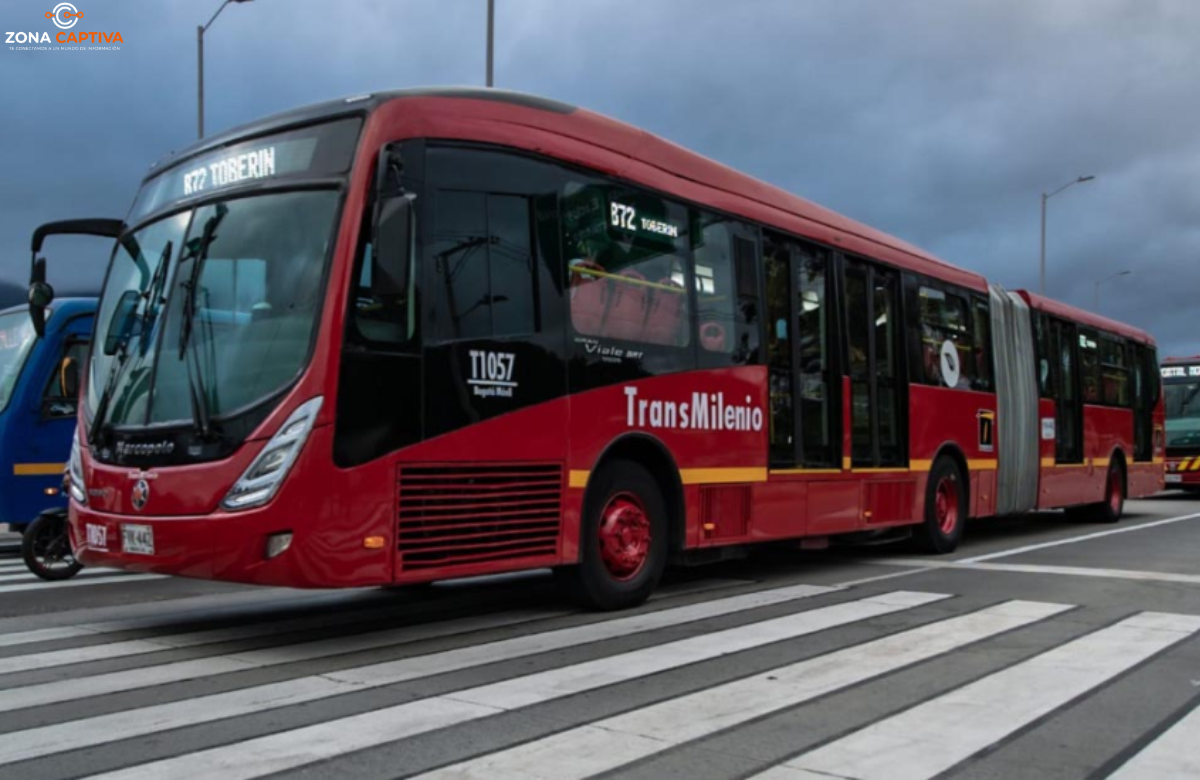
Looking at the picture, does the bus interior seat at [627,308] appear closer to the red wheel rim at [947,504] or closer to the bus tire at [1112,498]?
the red wheel rim at [947,504]

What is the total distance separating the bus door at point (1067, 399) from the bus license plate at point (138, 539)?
12.9m

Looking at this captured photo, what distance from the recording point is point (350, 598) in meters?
8.71

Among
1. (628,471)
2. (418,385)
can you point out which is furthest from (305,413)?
(628,471)

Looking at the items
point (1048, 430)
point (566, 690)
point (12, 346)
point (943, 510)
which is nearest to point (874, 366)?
point (943, 510)

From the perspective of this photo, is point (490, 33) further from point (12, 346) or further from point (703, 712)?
point (703, 712)

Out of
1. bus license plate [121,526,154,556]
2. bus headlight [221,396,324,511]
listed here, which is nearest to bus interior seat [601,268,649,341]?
bus headlight [221,396,324,511]

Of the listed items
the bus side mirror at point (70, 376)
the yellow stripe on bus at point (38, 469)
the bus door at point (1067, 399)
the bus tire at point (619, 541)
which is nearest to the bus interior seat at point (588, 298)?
the bus tire at point (619, 541)

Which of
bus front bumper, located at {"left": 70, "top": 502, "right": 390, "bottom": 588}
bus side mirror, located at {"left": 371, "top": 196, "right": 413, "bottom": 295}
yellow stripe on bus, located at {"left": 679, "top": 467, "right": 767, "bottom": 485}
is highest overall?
bus side mirror, located at {"left": 371, "top": 196, "right": 413, "bottom": 295}

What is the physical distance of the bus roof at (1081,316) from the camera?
50.3 feet

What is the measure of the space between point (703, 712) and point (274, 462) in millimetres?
2607

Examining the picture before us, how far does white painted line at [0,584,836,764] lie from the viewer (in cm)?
458

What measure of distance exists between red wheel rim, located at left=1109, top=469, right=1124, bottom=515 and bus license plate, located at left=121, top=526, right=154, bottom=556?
51.6 feet

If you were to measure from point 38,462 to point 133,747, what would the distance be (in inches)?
349

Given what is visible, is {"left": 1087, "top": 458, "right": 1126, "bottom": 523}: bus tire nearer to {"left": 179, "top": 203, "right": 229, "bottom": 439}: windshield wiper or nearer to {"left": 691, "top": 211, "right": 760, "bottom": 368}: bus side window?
{"left": 691, "top": 211, "right": 760, "bottom": 368}: bus side window
